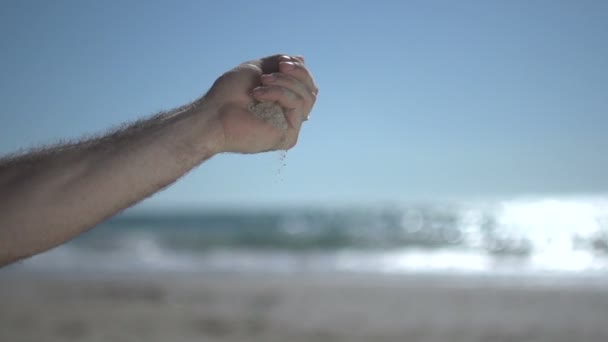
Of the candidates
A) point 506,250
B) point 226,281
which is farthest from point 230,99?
point 506,250


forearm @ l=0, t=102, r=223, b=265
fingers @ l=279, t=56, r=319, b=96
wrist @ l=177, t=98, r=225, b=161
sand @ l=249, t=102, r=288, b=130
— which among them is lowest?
forearm @ l=0, t=102, r=223, b=265

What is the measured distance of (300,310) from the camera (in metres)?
8.54

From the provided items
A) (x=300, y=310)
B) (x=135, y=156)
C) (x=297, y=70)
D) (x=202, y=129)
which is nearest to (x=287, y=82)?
(x=297, y=70)

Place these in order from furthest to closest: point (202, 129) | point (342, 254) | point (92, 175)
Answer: point (342, 254)
point (202, 129)
point (92, 175)

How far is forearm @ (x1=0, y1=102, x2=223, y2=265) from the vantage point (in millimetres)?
1375

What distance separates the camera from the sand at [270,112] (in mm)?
1698

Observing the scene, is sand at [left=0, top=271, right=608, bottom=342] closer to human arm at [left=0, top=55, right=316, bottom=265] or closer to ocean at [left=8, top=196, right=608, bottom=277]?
ocean at [left=8, top=196, right=608, bottom=277]

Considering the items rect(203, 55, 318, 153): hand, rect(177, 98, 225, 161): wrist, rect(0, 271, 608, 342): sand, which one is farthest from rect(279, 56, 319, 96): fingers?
rect(0, 271, 608, 342): sand

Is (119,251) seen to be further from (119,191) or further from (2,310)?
(119,191)

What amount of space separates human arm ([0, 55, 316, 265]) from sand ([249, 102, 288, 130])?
0.02m

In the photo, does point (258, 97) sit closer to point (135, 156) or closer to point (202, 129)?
point (202, 129)

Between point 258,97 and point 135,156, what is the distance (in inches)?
14.1

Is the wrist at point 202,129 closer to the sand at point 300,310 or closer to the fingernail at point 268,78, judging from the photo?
the fingernail at point 268,78

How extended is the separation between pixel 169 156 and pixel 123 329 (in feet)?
19.3
